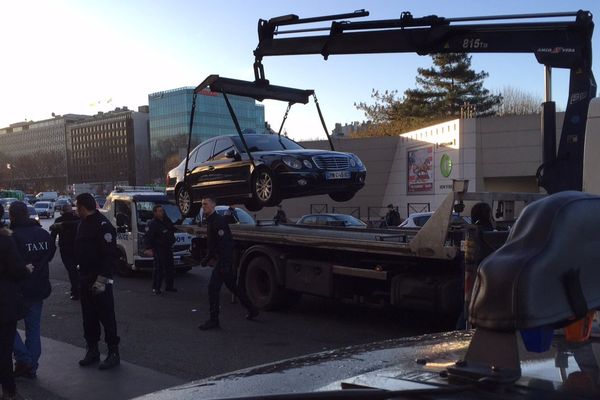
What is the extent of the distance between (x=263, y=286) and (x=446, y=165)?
20.1 metres

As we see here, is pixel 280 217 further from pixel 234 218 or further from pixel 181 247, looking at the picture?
pixel 181 247

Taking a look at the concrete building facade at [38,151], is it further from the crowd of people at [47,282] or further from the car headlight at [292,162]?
the crowd of people at [47,282]

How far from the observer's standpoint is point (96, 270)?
650 centimetres

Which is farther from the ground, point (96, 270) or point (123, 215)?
point (123, 215)

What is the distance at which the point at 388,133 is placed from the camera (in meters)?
47.7

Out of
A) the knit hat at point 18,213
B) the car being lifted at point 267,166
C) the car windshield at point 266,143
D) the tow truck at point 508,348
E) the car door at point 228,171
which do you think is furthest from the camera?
the car windshield at point 266,143

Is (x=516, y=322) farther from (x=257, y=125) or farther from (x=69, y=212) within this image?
(x=69, y=212)

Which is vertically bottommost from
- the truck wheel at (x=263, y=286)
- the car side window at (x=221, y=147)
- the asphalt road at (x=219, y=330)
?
the asphalt road at (x=219, y=330)

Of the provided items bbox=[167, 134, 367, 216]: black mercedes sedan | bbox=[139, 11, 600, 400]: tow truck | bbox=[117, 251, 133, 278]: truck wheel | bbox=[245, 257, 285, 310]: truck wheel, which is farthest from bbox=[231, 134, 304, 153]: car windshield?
bbox=[139, 11, 600, 400]: tow truck

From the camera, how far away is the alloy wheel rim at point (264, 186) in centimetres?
870

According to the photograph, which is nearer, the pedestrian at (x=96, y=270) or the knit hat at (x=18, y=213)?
the knit hat at (x=18, y=213)

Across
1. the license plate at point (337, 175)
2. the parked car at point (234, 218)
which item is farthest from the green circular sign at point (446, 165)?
the license plate at point (337, 175)

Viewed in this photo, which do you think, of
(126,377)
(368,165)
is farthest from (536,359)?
(368,165)

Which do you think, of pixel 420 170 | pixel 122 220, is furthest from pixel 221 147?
pixel 420 170
